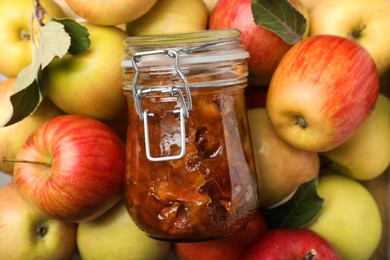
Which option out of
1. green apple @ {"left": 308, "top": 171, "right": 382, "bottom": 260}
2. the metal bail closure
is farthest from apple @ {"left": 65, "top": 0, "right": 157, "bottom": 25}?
green apple @ {"left": 308, "top": 171, "right": 382, "bottom": 260}

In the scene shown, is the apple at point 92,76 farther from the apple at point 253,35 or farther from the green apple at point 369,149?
the green apple at point 369,149

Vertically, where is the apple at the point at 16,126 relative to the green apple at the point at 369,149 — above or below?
→ above

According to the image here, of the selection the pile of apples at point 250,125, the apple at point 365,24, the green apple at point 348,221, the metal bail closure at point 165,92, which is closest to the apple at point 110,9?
the pile of apples at point 250,125

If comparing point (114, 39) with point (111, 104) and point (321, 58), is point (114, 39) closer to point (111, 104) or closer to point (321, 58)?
point (111, 104)

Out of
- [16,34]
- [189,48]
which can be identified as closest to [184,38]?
[189,48]

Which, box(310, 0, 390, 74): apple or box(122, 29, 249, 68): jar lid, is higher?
box(122, 29, 249, 68): jar lid

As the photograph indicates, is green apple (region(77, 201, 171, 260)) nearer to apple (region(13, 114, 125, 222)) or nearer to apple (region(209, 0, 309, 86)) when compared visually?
apple (region(13, 114, 125, 222))
